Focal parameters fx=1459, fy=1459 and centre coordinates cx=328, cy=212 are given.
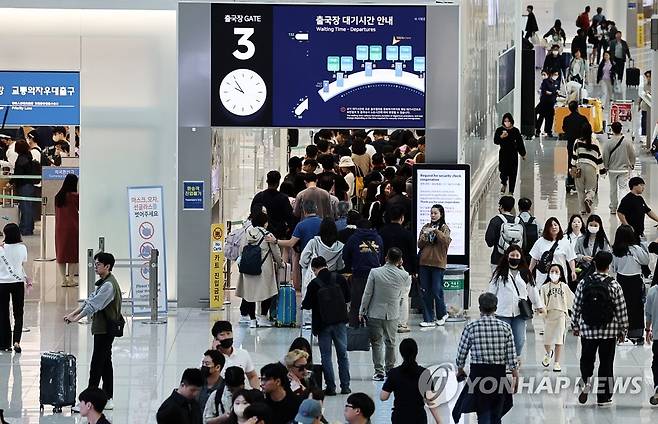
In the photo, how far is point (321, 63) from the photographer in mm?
17000

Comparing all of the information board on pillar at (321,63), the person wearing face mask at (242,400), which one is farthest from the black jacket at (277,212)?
the person wearing face mask at (242,400)

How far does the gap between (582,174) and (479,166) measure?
3142mm

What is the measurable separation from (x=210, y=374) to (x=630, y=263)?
588 centimetres

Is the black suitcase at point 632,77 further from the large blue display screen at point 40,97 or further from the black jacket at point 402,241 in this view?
the black jacket at point 402,241

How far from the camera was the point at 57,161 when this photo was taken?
2392cm

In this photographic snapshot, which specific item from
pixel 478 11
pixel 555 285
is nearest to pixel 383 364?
pixel 555 285

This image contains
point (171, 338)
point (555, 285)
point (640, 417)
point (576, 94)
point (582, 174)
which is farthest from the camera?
point (576, 94)

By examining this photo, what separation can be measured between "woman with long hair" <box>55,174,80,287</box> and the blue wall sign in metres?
2.33

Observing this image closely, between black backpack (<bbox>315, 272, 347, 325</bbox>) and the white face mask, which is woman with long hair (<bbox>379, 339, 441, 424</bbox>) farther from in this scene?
black backpack (<bbox>315, 272, 347, 325</bbox>)

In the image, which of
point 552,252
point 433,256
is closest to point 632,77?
point 433,256

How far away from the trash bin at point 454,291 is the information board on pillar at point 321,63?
187cm

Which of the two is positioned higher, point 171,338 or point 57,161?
point 57,161

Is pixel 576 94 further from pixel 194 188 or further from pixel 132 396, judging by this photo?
pixel 132 396

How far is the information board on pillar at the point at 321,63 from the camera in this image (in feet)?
55.7
